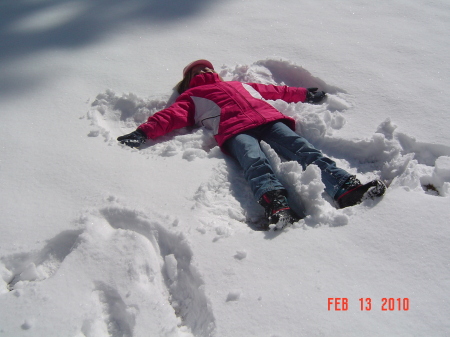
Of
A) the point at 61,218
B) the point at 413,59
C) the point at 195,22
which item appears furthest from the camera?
the point at 195,22

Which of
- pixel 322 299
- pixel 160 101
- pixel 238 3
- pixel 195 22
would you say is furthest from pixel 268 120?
pixel 238 3

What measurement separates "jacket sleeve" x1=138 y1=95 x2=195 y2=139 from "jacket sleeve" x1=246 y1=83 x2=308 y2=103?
55 cm

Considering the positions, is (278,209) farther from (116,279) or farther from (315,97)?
(315,97)

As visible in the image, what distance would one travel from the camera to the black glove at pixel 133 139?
7.59 ft

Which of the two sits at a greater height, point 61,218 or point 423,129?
point 423,129

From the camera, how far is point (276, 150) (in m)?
2.38

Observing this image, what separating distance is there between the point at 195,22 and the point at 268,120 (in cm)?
197

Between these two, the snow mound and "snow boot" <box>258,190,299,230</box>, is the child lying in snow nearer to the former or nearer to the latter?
"snow boot" <box>258,190,299,230</box>

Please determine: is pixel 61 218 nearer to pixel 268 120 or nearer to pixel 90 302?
pixel 90 302

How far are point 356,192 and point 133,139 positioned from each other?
147 cm

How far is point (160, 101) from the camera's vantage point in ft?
9.20

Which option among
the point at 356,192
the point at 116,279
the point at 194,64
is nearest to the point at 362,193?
the point at 356,192

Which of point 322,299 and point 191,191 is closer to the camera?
point 322,299

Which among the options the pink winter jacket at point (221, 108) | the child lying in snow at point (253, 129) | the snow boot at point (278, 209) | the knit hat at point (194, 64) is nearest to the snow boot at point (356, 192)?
the child lying in snow at point (253, 129)
